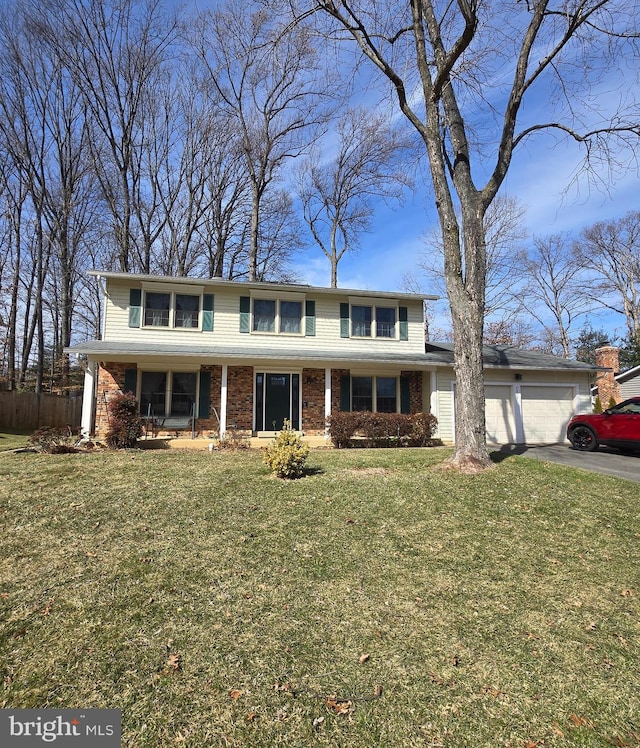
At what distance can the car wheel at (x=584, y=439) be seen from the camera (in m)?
10.4

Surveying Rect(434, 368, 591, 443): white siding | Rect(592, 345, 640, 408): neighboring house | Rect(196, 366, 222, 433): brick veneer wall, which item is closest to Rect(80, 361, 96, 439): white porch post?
Rect(196, 366, 222, 433): brick veneer wall

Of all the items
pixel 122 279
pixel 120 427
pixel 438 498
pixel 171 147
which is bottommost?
pixel 438 498

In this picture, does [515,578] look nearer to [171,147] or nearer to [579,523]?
[579,523]

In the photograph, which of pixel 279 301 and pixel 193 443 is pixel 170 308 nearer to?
pixel 279 301

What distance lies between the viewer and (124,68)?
18.1 meters

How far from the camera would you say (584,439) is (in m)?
10.7

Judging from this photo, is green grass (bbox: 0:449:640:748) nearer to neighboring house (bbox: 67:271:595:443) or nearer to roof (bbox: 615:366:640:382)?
neighboring house (bbox: 67:271:595:443)

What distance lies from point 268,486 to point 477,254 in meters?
5.81

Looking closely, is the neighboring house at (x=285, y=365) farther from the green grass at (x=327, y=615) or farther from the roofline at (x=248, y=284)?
the green grass at (x=327, y=615)

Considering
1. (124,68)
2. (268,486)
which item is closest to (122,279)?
(268,486)

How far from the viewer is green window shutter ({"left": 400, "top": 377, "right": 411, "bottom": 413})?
13.4 meters

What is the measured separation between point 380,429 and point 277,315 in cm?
498

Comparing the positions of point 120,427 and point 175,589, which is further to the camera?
point 120,427

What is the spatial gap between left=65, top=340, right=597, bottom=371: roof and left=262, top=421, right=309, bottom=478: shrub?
4.99 meters
